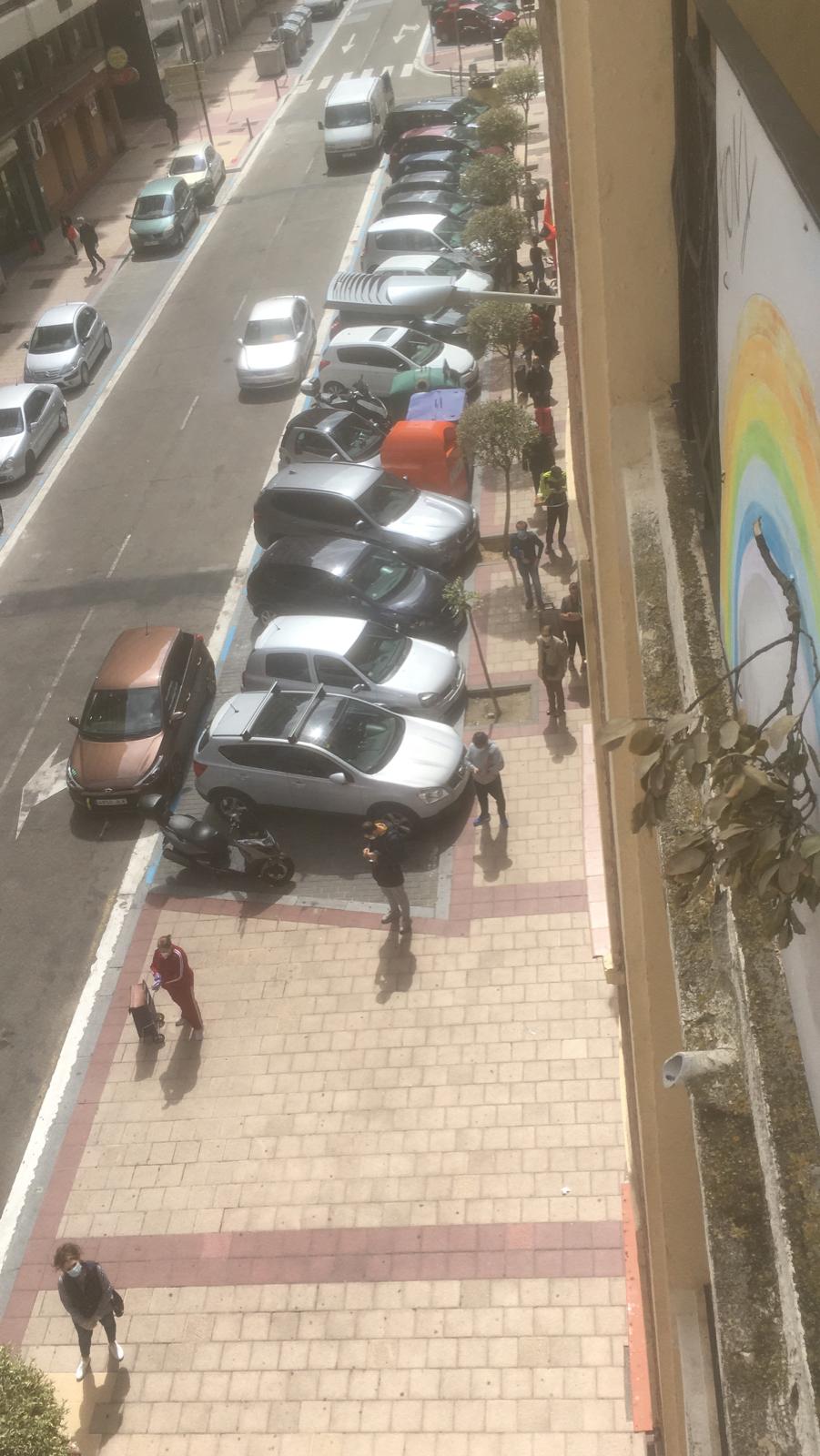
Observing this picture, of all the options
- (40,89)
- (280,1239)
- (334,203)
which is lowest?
(280,1239)

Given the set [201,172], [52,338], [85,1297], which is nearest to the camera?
[85,1297]

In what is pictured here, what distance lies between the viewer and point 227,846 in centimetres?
1591

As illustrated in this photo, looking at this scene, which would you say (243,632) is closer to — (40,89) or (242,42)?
(40,89)

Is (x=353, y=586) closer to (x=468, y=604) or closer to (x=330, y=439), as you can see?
(x=468, y=604)

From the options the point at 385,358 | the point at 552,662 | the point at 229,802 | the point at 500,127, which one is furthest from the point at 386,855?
the point at 500,127

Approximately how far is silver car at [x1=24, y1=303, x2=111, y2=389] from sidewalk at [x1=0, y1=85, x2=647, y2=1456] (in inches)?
694

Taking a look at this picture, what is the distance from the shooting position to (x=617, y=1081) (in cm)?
1255

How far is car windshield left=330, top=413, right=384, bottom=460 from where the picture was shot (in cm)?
2284

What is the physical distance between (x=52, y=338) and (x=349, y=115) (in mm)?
15521

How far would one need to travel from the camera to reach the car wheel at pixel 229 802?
1639cm

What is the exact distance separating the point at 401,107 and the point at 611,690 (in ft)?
129

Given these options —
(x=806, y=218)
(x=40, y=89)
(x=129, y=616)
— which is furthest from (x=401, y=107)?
(x=806, y=218)

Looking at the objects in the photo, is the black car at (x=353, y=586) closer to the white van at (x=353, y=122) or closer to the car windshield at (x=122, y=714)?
the car windshield at (x=122, y=714)

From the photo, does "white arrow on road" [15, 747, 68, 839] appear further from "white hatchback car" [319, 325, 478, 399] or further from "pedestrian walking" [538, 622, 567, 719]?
"white hatchback car" [319, 325, 478, 399]
